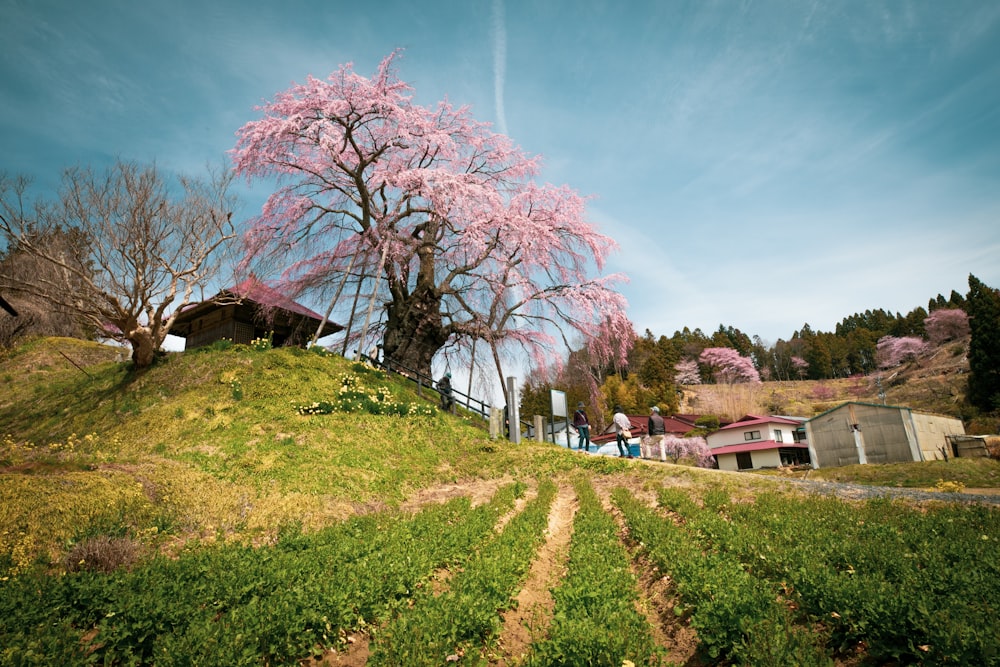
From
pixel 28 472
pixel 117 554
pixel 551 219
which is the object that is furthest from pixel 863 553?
pixel 551 219

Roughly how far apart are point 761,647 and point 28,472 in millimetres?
10331

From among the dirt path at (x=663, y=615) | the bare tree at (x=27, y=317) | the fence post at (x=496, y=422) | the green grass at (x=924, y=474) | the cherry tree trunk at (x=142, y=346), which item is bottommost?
the dirt path at (x=663, y=615)

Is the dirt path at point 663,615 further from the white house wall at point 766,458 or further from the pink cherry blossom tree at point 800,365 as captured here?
the pink cherry blossom tree at point 800,365

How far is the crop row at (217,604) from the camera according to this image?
140 inches

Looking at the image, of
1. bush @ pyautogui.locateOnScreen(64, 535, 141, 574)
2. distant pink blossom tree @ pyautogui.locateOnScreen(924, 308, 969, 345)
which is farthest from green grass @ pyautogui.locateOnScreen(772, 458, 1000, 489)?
distant pink blossom tree @ pyautogui.locateOnScreen(924, 308, 969, 345)

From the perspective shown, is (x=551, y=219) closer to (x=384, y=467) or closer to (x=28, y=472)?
(x=384, y=467)

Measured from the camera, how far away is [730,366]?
248ft

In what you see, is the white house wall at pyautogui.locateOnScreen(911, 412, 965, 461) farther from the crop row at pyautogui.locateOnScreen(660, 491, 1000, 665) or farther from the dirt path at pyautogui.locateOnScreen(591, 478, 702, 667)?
the dirt path at pyautogui.locateOnScreen(591, 478, 702, 667)

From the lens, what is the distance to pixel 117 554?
581 cm

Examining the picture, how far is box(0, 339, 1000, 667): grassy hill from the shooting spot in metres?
3.69

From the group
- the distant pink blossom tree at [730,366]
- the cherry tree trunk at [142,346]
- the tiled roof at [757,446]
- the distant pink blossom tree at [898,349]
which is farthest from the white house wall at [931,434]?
the distant pink blossom tree at [898,349]

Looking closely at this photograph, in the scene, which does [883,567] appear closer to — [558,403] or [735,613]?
[735,613]

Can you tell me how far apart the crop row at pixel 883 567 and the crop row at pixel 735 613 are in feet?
0.98

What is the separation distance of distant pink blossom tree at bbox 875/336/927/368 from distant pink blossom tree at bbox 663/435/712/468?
5850 cm
